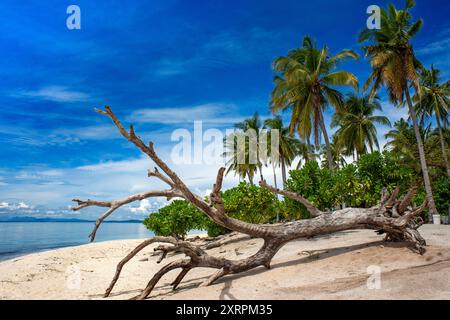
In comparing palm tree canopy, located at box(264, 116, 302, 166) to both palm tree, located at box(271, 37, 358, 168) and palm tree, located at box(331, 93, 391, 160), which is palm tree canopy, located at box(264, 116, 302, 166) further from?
palm tree, located at box(271, 37, 358, 168)

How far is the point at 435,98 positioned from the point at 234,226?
115 ft

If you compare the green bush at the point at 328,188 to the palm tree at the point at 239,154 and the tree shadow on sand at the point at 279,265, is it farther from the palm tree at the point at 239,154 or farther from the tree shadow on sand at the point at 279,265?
the palm tree at the point at 239,154

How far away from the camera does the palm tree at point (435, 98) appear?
3406 cm

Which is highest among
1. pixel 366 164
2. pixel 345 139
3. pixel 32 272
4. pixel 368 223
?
pixel 345 139

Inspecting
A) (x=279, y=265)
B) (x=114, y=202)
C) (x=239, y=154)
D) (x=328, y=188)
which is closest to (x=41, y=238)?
(x=239, y=154)

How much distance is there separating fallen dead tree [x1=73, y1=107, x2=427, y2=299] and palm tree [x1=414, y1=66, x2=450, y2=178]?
3028 centimetres

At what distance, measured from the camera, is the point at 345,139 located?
39531 millimetres

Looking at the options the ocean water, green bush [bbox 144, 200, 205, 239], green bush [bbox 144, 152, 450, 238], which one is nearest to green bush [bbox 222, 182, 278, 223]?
green bush [bbox 144, 152, 450, 238]

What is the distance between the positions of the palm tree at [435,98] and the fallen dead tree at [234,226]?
30281mm

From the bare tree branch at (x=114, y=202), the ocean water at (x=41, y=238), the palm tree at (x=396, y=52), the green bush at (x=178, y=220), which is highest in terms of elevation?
the palm tree at (x=396, y=52)

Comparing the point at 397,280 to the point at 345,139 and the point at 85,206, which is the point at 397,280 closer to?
the point at 85,206

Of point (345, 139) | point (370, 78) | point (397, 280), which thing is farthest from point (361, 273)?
point (345, 139)

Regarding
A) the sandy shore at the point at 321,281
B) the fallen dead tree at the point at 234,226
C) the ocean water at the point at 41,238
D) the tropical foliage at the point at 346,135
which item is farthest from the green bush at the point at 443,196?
the ocean water at the point at 41,238
